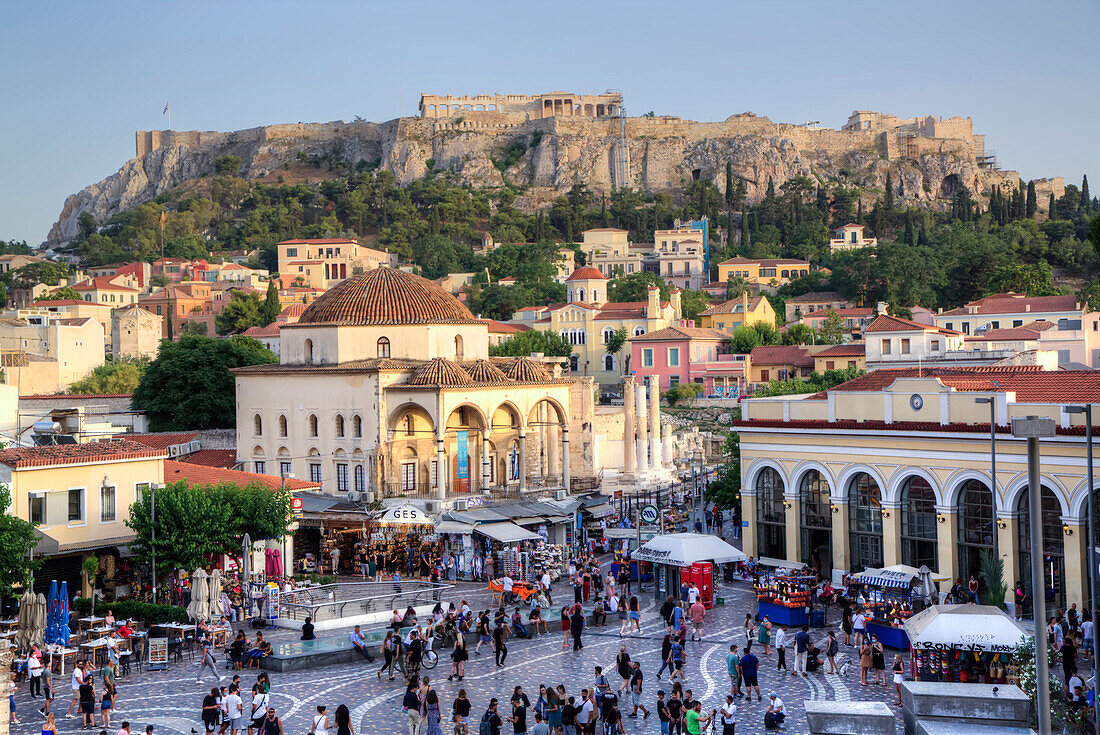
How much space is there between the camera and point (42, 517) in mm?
28438

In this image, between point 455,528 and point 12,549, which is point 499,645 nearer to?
point 12,549

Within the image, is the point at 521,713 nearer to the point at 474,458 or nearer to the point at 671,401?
the point at 474,458

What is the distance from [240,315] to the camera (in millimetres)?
98000

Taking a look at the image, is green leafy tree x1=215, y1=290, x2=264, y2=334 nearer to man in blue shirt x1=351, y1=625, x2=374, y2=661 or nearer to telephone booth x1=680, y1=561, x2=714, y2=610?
telephone booth x1=680, y1=561, x2=714, y2=610

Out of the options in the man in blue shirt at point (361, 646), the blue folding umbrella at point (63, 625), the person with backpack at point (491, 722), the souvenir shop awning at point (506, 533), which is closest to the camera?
the person with backpack at point (491, 722)

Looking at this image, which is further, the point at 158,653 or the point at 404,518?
the point at 404,518

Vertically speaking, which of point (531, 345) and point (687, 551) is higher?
point (531, 345)

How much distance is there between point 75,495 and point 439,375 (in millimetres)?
15866

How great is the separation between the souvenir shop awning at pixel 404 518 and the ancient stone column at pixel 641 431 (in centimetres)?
1774

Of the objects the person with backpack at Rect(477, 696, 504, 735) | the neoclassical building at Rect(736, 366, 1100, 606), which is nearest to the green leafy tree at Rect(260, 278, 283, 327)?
the neoclassical building at Rect(736, 366, 1100, 606)

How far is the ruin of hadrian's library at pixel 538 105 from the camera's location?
158 meters

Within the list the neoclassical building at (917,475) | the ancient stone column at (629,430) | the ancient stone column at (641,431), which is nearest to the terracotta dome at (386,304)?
the ancient stone column at (629,430)

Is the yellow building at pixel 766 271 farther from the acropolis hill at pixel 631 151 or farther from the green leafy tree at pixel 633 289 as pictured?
the acropolis hill at pixel 631 151

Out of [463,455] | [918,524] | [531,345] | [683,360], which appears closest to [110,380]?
[531,345]
